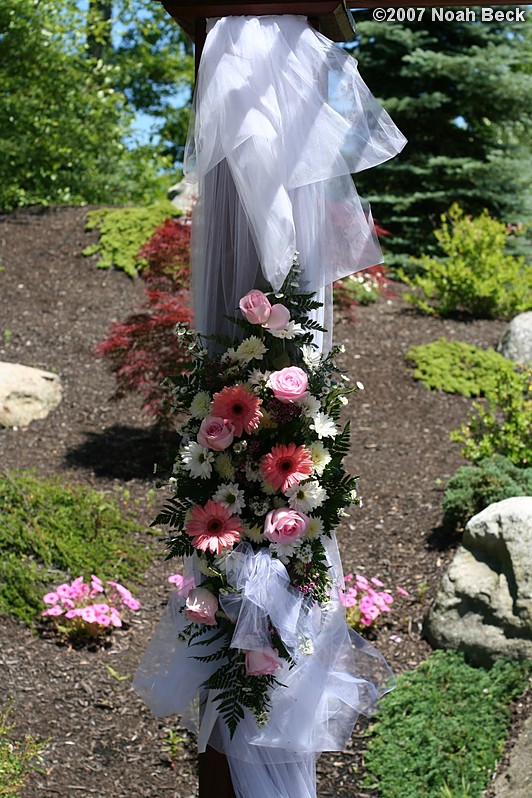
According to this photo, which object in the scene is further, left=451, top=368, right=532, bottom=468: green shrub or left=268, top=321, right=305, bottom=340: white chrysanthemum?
left=451, top=368, right=532, bottom=468: green shrub

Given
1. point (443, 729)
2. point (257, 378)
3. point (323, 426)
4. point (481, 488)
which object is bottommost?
point (443, 729)

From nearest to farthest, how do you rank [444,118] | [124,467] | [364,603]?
[364,603]
[124,467]
[444,118]

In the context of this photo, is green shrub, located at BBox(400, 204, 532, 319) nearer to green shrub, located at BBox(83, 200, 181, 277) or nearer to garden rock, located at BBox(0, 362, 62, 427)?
green shrub, located at BBox(83, 200, 181, 277)

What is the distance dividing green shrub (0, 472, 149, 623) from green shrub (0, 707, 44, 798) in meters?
0.82

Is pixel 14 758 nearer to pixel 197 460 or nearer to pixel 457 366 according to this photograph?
pixel 197 460

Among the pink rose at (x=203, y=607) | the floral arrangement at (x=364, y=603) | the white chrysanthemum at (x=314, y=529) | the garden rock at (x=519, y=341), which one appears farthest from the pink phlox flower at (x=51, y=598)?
the garden rock at (x=519, y=341)

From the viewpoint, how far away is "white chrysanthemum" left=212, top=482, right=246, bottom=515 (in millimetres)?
2543

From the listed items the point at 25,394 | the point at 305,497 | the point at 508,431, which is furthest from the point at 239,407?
the point at 25,394

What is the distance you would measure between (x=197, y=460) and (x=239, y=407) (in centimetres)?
20

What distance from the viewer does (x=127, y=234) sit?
8.91 metres

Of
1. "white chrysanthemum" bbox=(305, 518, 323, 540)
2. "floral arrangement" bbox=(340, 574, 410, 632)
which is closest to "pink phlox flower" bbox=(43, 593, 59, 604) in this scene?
"floral arrangement" bbox=(340, 574, 410, 632)

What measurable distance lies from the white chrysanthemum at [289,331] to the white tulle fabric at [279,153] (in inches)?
4.8

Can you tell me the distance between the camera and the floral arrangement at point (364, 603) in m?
4.31

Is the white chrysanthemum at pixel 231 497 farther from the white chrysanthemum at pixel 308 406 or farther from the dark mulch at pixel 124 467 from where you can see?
the dark mulch at pixel 124 467
